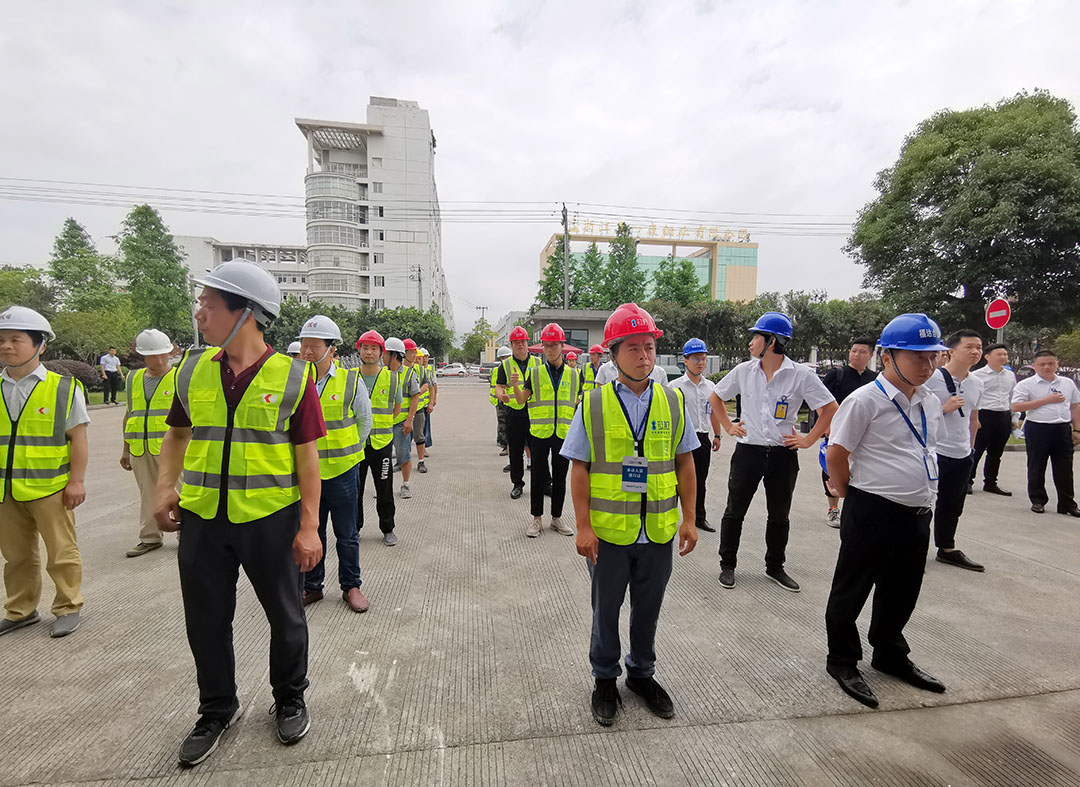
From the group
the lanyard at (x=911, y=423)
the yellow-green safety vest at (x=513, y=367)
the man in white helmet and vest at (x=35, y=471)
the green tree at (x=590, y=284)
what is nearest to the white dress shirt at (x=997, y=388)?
the lanyard at (x=911, y=423)

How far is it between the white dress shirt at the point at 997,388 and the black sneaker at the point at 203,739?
26.6ft

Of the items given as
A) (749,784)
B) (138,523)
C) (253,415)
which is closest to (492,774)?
(749,784)

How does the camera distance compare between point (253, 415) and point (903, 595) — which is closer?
A: point (253, 415)

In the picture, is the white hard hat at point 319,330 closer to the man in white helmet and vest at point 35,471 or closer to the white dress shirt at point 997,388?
the man in white helmet and vest at point 35,471

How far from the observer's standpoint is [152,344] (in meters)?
4.67

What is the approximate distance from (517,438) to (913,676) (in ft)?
14.8

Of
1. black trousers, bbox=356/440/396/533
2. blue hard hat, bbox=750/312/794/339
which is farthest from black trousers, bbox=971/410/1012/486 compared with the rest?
black trousers, bbox=356/440/396/533

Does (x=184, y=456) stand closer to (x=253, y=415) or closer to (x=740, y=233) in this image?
(x=253, y=415)

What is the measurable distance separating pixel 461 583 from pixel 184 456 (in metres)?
2.35

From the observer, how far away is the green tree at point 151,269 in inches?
1428

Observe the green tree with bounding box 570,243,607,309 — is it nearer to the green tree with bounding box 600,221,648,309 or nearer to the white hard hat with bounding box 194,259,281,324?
the green tree with bounding box 600,221,648,309

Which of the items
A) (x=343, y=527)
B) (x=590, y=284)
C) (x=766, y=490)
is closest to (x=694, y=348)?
(x=766, y=490)

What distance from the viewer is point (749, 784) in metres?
2.07

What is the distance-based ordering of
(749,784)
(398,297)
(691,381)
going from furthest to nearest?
(398,297)
(691,381)
(749,784)
